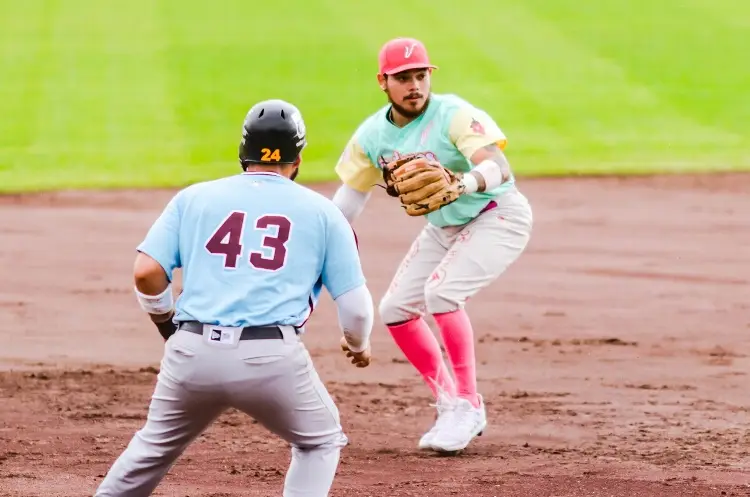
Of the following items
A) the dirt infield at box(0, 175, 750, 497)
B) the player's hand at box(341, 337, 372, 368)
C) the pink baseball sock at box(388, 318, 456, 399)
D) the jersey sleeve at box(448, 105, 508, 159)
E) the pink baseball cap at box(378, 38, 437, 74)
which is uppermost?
the pink baseball cap at box(378, 38, 437, 74)

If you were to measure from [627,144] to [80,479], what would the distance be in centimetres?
1176

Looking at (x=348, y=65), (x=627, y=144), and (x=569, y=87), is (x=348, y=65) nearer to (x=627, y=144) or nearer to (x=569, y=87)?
(x=569, y=87)

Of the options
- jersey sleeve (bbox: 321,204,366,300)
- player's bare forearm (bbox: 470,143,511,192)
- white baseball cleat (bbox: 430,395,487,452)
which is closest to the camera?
jersey sleeve (bbox: 321,204,366,300)

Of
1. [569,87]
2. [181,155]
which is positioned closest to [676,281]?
[181,155]

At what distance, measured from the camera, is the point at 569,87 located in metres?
18.9

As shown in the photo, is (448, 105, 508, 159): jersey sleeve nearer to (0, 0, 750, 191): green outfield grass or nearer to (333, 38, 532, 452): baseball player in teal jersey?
(333, 38, 532, 452): baseball player in teal jersey

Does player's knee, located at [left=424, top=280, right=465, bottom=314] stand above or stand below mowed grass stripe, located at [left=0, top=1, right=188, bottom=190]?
above

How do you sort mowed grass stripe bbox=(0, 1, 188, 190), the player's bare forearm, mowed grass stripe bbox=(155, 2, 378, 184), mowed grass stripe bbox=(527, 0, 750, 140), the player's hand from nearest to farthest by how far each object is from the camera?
the player's hand → the player's bare forearm → mowed grass stripe bbox=(0, 1, 188, 190) → mowed grass stripe bbox=(155, 2, 378, 184) → mowed grass stripe bbox=(527, 0, 750, 140)

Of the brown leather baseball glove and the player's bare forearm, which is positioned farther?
the player's bare forearm

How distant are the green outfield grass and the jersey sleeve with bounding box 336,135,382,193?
26.2ft

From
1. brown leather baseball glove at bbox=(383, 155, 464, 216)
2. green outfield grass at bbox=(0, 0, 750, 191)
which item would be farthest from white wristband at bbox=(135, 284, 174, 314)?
green outfield grass at bbox=(0, 0, 750, 191)

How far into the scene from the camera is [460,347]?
6543 millimetres

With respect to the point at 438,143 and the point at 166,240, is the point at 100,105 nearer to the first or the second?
the point at 438,143

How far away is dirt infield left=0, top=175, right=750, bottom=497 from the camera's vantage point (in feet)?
19.7
